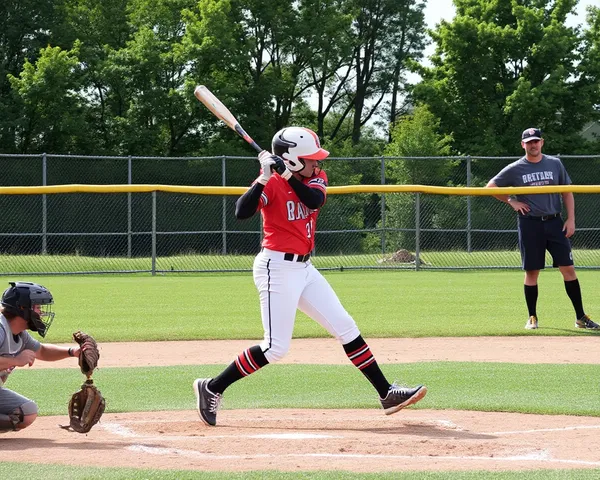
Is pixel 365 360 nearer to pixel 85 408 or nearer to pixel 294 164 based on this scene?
pixel 294 164

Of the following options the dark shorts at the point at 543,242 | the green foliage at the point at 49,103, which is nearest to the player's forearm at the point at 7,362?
the dark shorts at the point at 543,242

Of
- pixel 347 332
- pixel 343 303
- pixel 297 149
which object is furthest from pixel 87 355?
pixel 343 303

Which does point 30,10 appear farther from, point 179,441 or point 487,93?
point 179,441

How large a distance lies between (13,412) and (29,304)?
83 cm

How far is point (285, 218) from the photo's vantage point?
6668 millimetres

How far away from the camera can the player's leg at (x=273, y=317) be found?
664 centimetres

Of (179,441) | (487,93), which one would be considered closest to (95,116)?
(487,93)

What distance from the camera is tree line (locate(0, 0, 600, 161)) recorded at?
117 feet

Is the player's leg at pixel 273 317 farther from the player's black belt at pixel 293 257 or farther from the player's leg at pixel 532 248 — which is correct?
the player's leg at pixel 532 248

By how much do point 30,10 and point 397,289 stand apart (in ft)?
92.4

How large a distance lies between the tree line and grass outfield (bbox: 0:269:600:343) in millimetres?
16148

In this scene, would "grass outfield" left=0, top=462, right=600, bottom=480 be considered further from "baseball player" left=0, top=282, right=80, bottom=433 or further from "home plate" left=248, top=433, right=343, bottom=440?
"home plate" left=248, top=433, right=343, bottom=440

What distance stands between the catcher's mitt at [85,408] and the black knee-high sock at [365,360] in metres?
1.81

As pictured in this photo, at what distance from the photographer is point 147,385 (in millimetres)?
8469
